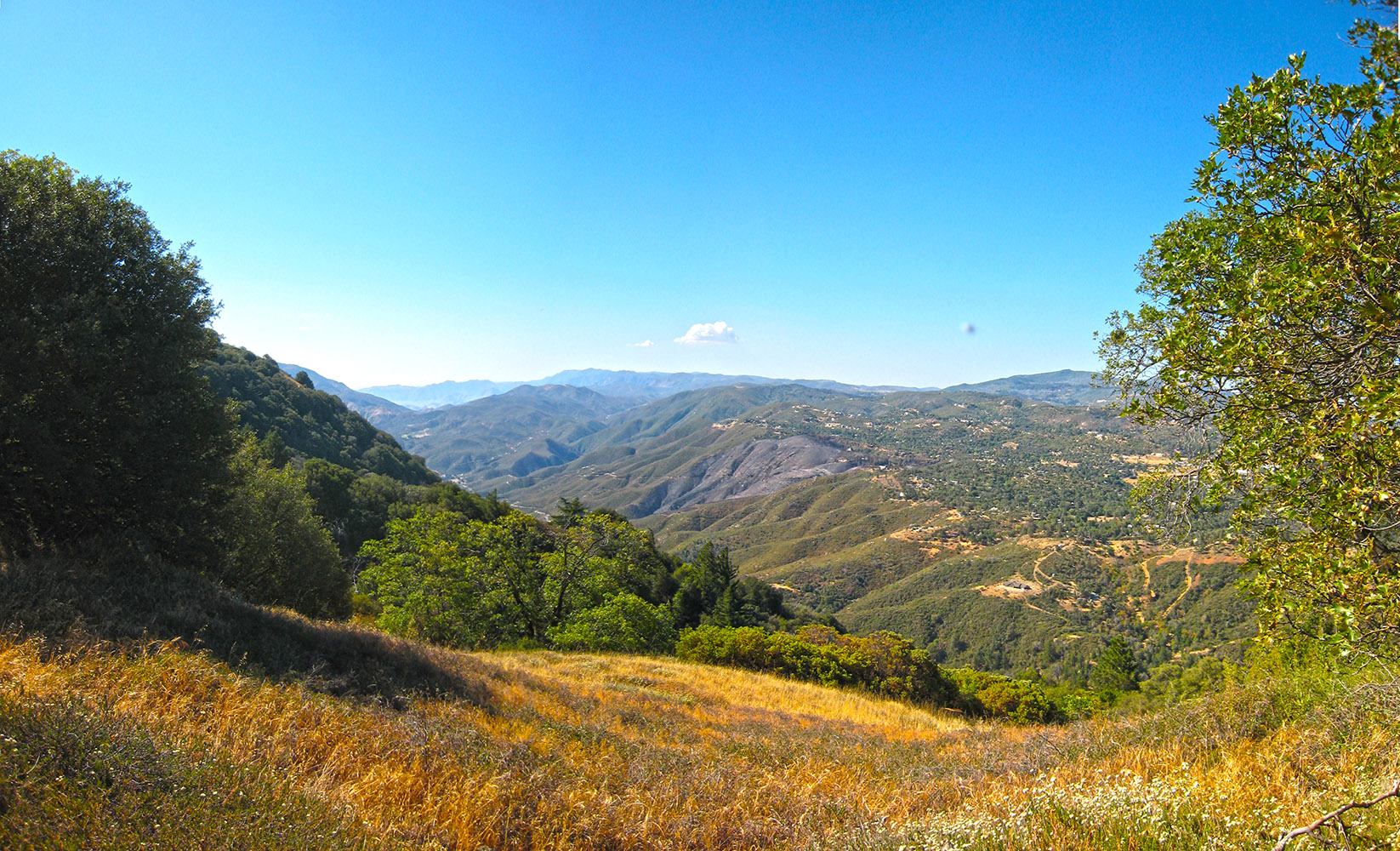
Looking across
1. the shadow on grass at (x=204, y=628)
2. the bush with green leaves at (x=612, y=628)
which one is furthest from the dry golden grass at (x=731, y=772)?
the bush with green leaves at (x=612, y=628)

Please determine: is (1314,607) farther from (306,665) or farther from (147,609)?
(147,609)

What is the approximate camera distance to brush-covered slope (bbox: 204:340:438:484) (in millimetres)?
79312

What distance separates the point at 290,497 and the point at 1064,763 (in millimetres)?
24252

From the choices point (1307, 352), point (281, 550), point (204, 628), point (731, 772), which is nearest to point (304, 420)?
point (281, 550)

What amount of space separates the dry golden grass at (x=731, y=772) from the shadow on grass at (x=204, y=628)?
1.92 ft

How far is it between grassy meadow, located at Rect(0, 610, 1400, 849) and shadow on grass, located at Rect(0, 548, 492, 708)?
0.28 m

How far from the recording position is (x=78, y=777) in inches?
125

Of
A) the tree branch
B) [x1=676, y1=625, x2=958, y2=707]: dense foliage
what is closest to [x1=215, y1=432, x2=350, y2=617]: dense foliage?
[x1=676, y1=625, x2=958, y2=707]: dense foliage

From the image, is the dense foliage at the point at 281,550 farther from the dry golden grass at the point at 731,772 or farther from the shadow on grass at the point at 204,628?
the dry golden grass at the point at 731,772

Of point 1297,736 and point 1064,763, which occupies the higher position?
point 1297,736

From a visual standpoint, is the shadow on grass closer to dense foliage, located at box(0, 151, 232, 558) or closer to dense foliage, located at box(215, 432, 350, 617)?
dense foliage, located at box(0, 151, 232, 558)

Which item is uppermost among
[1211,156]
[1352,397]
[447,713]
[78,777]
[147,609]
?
[1211,156]

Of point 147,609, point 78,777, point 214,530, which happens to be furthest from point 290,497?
point 78,777

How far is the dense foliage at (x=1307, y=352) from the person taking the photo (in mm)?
4242
